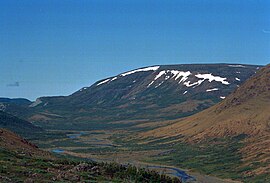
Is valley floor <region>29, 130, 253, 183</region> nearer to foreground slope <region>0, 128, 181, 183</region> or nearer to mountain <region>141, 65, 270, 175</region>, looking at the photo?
mountain <region>141, 65, 270, 175</region>

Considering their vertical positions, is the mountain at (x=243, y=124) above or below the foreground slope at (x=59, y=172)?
above

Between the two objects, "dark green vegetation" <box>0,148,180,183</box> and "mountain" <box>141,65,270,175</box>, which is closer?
"dark green vegetation" <box>0,148,180,183</box>

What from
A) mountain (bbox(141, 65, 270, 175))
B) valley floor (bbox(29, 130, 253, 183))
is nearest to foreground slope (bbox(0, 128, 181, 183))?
valley floor (bbox(29, 130, 253, 183))

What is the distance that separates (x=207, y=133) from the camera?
501ft

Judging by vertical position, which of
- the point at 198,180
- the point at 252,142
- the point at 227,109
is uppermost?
the point at 227,109

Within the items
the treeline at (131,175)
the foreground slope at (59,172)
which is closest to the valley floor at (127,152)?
the treeline at (131,175)

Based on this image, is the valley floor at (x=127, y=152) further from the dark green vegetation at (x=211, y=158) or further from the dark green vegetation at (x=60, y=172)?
the dark green vegetation at (x=60, y=172)

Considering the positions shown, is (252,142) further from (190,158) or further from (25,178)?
(25,178)

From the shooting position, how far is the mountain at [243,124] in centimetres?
12019

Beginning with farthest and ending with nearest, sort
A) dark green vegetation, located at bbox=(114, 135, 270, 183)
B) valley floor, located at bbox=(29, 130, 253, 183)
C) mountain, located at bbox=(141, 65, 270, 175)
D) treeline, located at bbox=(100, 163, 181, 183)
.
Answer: mountain, located at bbox=(141, 65, 270, 175) < valley floor, located at bbox=(29, 130, 253, 183) < dark green vegetation, located at bbox=(114, 135, 270, 183) < treeline, located at bbox=(100, 163, 181, 183)

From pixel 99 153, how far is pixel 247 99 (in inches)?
2237

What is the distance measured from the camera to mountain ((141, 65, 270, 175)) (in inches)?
4732

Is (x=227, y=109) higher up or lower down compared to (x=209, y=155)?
higher up

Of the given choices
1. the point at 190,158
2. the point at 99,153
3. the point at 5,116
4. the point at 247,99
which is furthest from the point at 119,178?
the point at 5,116
